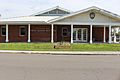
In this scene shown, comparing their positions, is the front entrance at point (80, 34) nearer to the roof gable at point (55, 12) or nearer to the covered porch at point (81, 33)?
the covered porch at point (81, 33)

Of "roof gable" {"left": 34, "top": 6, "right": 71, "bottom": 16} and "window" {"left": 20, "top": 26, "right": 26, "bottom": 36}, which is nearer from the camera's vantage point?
"window" {"left": 20, "top": 26, "right": 26, "bottom": 36}

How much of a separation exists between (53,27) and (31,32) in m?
3.37

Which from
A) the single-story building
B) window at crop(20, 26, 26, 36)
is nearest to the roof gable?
the single-story building

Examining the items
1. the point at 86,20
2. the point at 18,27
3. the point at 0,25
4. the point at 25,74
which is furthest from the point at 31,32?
the point at 25,74

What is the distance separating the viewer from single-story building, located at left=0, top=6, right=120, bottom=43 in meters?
41.0

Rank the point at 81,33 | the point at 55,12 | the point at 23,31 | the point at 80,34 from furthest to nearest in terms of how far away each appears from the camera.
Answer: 1. the point at 55,12
2. the point at 80,34
3. the point at 81,33
4. the point at 23,31

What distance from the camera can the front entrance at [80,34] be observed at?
45.0 m

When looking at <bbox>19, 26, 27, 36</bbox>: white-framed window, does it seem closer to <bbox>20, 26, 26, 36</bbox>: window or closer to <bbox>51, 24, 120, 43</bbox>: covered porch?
<bbox>20, 26, 26, 36</bbox>: window

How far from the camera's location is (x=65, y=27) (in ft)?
146

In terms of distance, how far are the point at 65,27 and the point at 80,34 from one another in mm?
2530

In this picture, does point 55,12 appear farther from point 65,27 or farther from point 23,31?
point 23,31

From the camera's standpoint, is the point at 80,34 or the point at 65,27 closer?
the point at 65,27

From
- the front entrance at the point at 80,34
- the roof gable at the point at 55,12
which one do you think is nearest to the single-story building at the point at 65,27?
the front entrance at the point at 80,34

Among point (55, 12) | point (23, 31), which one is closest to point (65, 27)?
point (55, 12)
